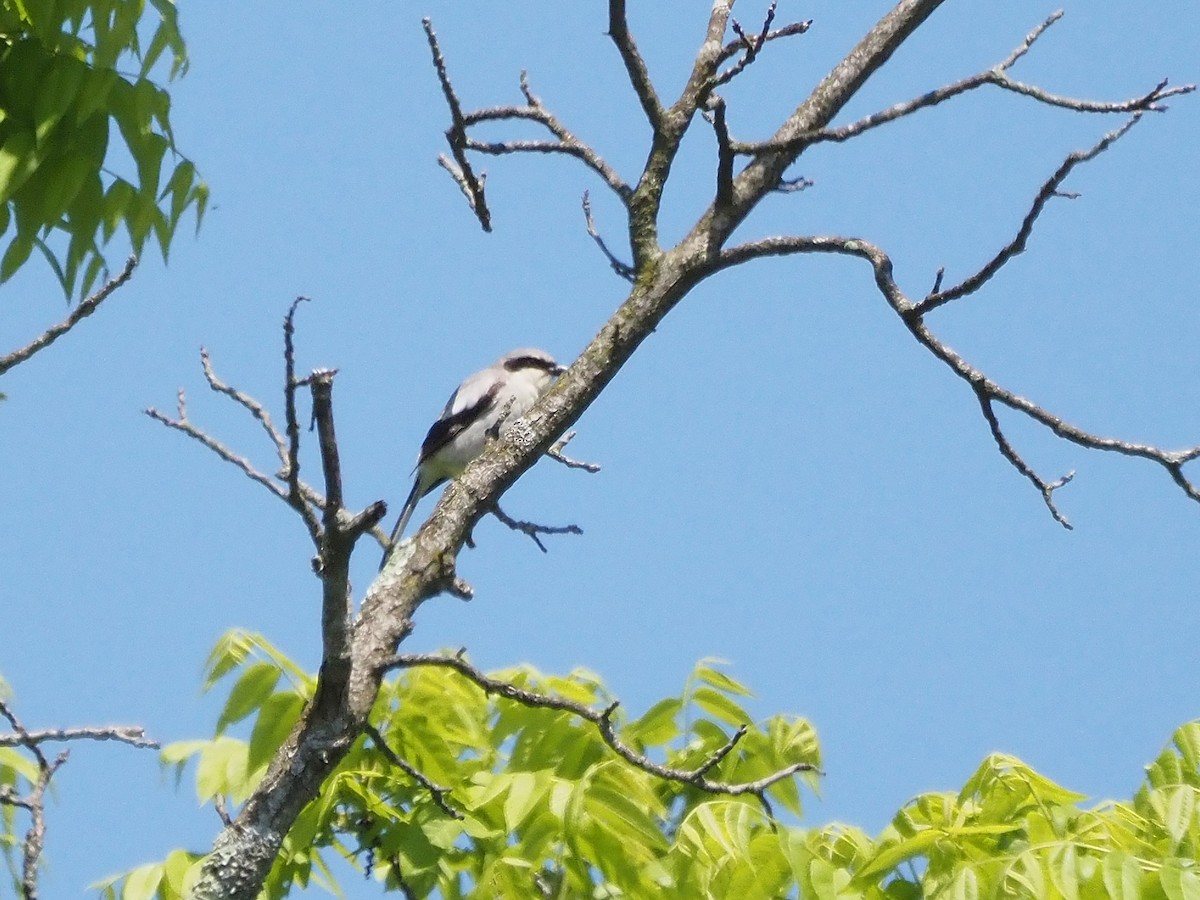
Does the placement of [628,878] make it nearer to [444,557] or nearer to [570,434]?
[444,557]

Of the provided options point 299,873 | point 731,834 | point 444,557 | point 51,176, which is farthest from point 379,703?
point 51,176

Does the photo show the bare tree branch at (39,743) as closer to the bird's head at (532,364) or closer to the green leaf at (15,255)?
the green leaf at (15,255)

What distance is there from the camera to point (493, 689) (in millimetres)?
3910

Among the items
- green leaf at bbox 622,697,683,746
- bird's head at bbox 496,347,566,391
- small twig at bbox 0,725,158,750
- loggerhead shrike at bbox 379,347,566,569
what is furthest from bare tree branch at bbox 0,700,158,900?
bird's head at bbox 496,347,566,391

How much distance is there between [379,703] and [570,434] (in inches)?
57.0

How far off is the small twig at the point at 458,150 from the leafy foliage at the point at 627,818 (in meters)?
1.58

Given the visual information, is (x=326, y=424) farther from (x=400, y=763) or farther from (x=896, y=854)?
(x=896, y=854)

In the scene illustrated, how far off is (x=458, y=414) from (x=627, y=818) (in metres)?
5.95

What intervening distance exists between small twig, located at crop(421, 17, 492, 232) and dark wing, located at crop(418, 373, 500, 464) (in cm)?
520

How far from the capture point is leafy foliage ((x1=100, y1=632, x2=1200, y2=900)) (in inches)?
149

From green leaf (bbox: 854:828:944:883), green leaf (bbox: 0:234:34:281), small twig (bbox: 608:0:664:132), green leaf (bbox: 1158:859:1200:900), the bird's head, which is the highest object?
the bird's head

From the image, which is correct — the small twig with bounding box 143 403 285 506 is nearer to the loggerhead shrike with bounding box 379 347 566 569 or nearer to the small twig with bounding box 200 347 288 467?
the small twig with bounding box 200 347 288 467

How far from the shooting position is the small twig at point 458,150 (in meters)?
4.12

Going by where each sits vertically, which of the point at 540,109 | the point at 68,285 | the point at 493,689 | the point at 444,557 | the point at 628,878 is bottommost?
the point at 628,878
